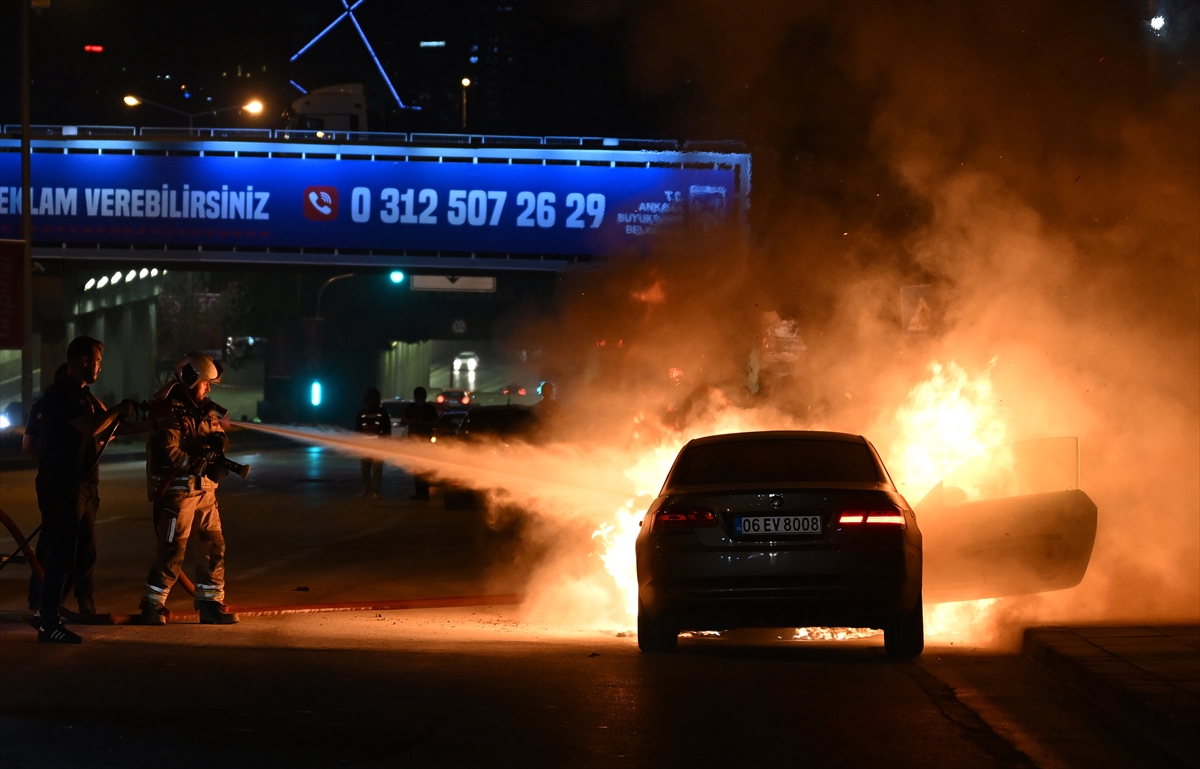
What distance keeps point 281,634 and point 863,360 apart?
742 cm

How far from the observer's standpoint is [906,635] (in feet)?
24.1

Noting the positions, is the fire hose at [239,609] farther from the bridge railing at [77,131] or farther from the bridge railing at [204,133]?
the bridge railing at [77,131]

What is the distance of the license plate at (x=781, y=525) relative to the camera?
282 inches

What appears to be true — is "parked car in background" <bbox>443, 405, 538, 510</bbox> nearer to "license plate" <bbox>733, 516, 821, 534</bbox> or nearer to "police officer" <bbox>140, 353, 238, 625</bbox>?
"police officer" <bbox>140, 353, 238, 625</bbox>

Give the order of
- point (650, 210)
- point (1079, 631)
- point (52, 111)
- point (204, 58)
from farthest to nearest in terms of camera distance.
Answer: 1. point (204, 58)
2. point (52, 111)
3. point (650, 210)
4. point (1079, 631)

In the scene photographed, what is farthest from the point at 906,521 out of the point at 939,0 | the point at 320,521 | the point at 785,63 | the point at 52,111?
the point at 52,111

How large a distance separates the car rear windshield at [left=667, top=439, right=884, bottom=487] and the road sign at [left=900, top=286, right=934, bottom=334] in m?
4.25

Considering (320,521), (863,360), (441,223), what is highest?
(441,223)

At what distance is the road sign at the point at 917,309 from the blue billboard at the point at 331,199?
1732 cm

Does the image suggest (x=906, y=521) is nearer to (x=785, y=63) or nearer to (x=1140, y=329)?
(x=1140, y=329)

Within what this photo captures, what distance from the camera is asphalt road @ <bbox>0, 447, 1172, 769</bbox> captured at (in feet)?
17.1

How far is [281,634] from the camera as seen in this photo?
320 inches

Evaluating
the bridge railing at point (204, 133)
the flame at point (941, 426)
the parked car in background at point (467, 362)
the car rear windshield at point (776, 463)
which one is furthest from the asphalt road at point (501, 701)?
the parked car in background at point (467, 362)

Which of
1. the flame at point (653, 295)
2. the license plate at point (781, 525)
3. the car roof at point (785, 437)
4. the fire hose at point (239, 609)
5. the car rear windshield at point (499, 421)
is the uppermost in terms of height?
the flame at point (653, 295)
